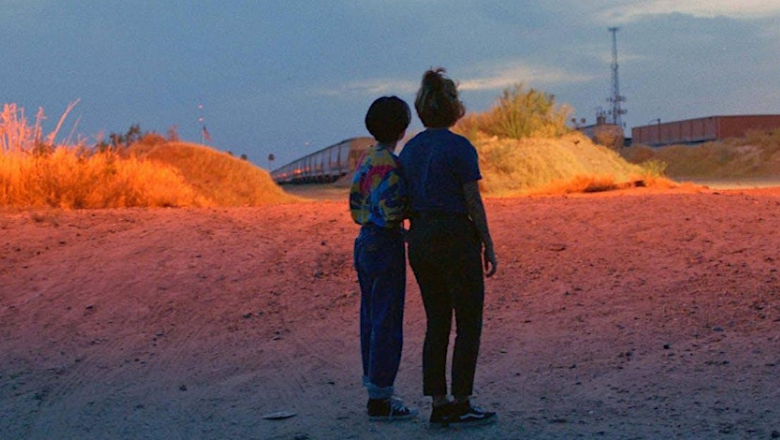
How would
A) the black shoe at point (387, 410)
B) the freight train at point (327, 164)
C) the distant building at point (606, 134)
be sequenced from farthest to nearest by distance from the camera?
1. the distant building at point (606, 134)
2. the freight train at point (327, 164)
3. the black shoe at point (387, 410)

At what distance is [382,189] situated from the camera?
603 cm

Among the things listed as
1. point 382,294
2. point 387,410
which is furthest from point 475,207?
point 387,410

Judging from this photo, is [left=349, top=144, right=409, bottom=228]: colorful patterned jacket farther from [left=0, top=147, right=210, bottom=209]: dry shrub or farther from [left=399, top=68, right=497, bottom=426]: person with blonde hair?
[left=0, top=147, right=210, bottom=209]: dry shrub

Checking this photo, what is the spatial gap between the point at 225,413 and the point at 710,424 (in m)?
2.98

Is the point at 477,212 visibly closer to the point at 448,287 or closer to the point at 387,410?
the point at 448,287

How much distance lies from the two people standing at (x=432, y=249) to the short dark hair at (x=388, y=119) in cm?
1

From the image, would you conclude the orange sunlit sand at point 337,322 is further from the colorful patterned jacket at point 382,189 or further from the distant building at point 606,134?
the distant building at point 606,134

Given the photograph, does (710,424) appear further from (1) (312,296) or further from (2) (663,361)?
(1) (312,296)

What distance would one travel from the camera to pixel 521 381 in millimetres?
7332

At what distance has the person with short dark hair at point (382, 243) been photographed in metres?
6.04

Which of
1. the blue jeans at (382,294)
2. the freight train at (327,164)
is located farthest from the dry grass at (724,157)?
the blue jeans at (382,294)

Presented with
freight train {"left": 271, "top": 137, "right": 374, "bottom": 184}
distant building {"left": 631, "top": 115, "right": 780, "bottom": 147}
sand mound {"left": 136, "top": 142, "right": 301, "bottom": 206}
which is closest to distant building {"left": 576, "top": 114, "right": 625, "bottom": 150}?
distant building {"left": 631, "top": 115, "right": 780, "bottom": 147}

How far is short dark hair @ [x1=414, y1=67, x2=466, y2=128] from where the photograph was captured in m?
5.86

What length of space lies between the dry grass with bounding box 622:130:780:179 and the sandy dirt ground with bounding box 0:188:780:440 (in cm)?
3004
